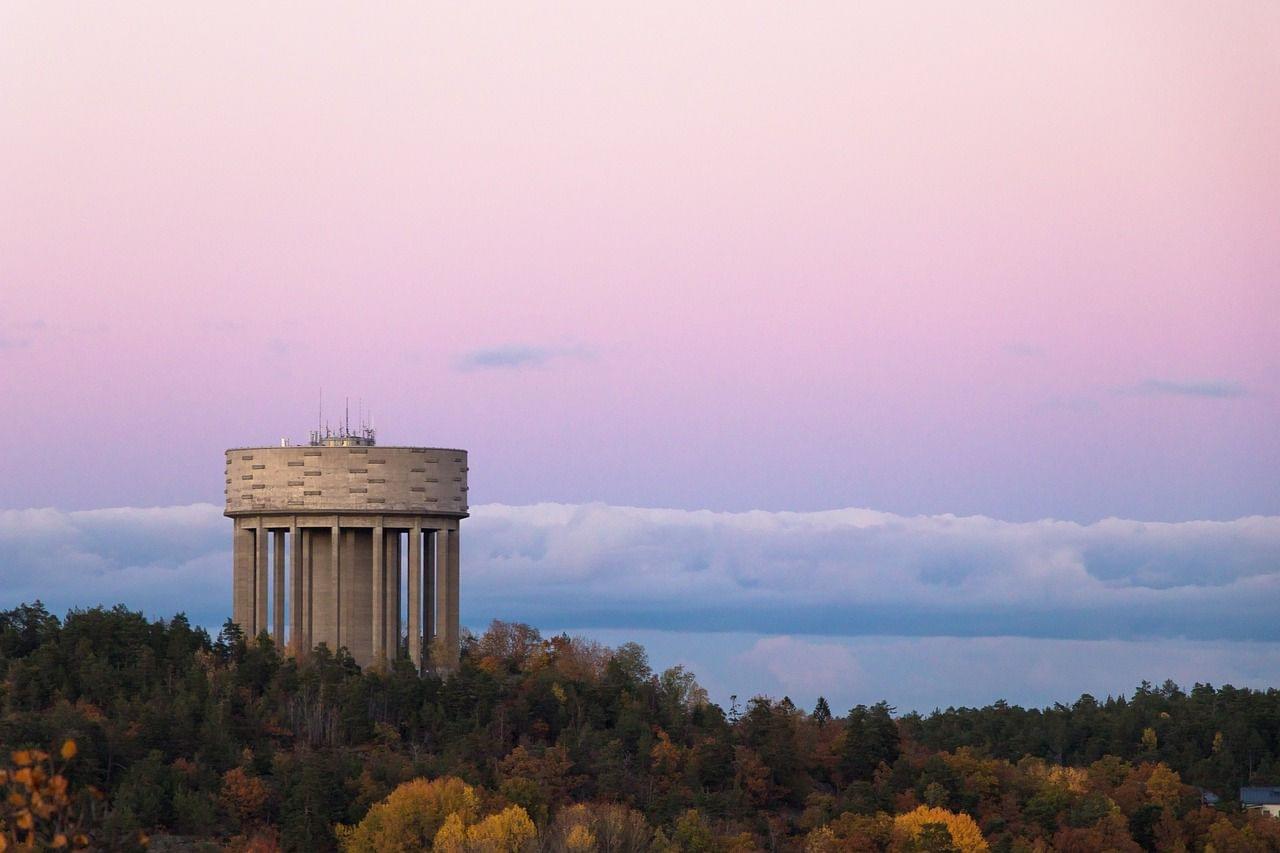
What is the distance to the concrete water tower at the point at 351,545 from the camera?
309ft

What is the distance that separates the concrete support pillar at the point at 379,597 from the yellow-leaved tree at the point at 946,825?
24886 millimetres

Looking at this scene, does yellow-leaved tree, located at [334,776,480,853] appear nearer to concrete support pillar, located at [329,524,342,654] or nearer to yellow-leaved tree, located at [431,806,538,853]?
yellow-leaved tree, located at [431,806,538,853]

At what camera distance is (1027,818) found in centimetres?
9706

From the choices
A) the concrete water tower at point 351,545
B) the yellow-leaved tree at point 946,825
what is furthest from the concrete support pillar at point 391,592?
the yellow-leaved tree at point 946,825

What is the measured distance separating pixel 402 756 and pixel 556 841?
10210 millimetres

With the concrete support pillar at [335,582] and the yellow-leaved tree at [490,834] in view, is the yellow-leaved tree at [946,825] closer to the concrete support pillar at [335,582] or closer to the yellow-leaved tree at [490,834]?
the yellow-leaved tree at [490,834]

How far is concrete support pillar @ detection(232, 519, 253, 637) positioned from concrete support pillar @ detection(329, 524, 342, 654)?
155 inches

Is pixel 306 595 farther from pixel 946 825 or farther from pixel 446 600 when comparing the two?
pixel 946 825

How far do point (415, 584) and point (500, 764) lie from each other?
9283 mm

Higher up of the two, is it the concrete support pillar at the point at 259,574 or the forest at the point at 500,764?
the concrete support pillar at the point at 259,574

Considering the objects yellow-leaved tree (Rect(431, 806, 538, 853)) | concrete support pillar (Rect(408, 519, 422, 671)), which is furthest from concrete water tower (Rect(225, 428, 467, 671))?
yellow-leaved tree (Rect(431, 806, 538, 853))

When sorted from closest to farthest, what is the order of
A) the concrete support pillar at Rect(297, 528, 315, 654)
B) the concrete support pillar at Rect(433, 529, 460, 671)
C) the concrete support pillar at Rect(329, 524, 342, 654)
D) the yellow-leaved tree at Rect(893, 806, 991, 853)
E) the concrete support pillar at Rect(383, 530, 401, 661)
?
the yellow-leaved tree at Rect(893, 806, 991, 853) → the concrete support pillar at Rect(329, 524, 342, 654) → the concrete support pillar at Rect(433, 529, 460, 671) → the concrete support pillar at Rect(297, 528, 315, 654) → the concrete support pillar at Rect(383, 530, 401, 661)

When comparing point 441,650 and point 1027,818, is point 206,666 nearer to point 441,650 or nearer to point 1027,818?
point 441,650

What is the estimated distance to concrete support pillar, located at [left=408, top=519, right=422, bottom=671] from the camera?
94.1m
